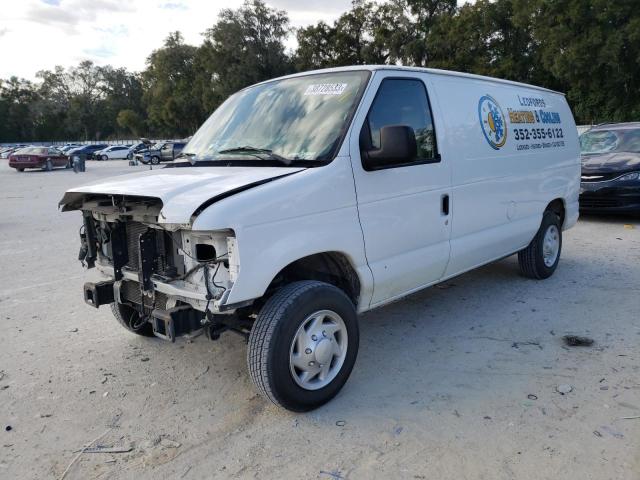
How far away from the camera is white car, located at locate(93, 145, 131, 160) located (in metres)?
47.9

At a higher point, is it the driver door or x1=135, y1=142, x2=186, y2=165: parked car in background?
x1=135, y1=142, x2=186, y2=165: parked car in background

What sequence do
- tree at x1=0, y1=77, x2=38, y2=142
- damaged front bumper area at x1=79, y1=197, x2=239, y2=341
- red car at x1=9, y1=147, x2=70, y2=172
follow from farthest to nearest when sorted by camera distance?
tree at x1=0, y1=77, x2=38, y2=142 → red car at x1=9, y1=147, x2=70, y2=172 → damaged front bumper area at x1=79, y1=197, x2=239, y2=341

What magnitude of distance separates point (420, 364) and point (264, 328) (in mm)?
1471

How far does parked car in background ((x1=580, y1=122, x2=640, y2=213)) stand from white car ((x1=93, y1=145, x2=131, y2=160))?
151 feet

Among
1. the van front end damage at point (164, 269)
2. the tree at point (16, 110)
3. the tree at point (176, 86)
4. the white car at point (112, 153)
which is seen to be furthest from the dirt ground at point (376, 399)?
the tree at point (16, 110)

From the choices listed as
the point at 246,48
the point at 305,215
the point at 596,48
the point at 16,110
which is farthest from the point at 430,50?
the point at 16,110

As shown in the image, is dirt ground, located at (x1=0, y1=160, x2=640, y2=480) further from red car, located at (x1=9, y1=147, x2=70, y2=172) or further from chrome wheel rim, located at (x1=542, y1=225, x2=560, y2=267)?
red car, located at (x1=9, y1=147, x2=70, y2=172)

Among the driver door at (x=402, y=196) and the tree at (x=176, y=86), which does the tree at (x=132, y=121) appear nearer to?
the tree at (x=176, y=86)

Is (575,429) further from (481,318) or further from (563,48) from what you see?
(563,48)

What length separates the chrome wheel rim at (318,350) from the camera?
324 centimetres

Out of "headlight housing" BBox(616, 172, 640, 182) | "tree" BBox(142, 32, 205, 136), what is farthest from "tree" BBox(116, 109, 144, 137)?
"headlight housing" BBox(616, 172, 640, 182)

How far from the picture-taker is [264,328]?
3.05 meters

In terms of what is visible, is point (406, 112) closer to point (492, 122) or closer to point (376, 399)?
point (492, 122)

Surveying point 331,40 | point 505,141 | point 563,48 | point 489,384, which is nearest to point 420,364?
Result: point 489,384
